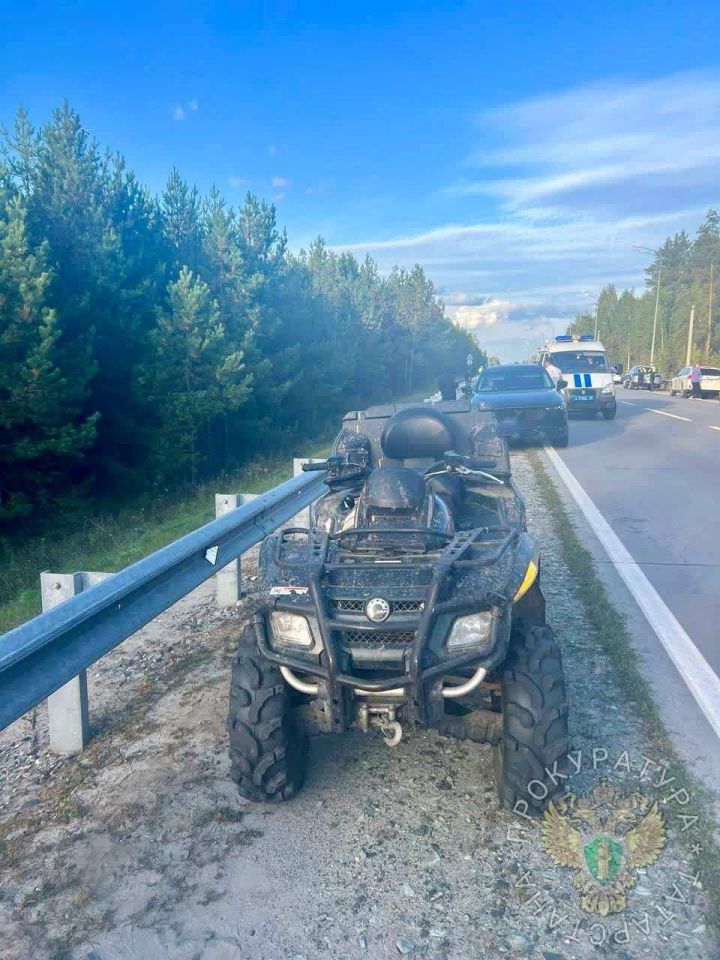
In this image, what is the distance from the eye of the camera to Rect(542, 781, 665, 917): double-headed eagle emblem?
289cm

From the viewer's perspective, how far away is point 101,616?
3.51 m

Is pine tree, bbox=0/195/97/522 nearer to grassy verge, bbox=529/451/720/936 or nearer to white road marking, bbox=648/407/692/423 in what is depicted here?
grassy verge, bbox=529/451/720/936

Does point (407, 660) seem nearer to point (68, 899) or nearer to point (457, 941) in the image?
point (457, 941)

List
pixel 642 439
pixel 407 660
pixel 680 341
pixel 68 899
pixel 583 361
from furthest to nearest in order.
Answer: pixel 680 341 → pixel 583 361 → pixel 642 439 → pixel 407 660 → pixel 68 899

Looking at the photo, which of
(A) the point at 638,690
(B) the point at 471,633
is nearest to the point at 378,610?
(B) the point at 471,633

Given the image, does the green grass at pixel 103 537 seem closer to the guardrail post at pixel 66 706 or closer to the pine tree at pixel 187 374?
the pine tree at pixel 187 374

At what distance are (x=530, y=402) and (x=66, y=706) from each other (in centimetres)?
1392

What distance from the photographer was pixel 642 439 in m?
18.7

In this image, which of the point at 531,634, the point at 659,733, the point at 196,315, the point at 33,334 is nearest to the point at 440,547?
the point at 531,634

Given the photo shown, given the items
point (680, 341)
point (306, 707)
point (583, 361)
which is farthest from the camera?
point (680, 341)

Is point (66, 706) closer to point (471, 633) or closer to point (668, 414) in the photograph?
point (471, 633)

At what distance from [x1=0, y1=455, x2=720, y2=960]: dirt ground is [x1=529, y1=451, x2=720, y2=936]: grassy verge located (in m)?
0.06

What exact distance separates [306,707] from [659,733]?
1793 mm

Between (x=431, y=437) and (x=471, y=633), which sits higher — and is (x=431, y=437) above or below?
above
